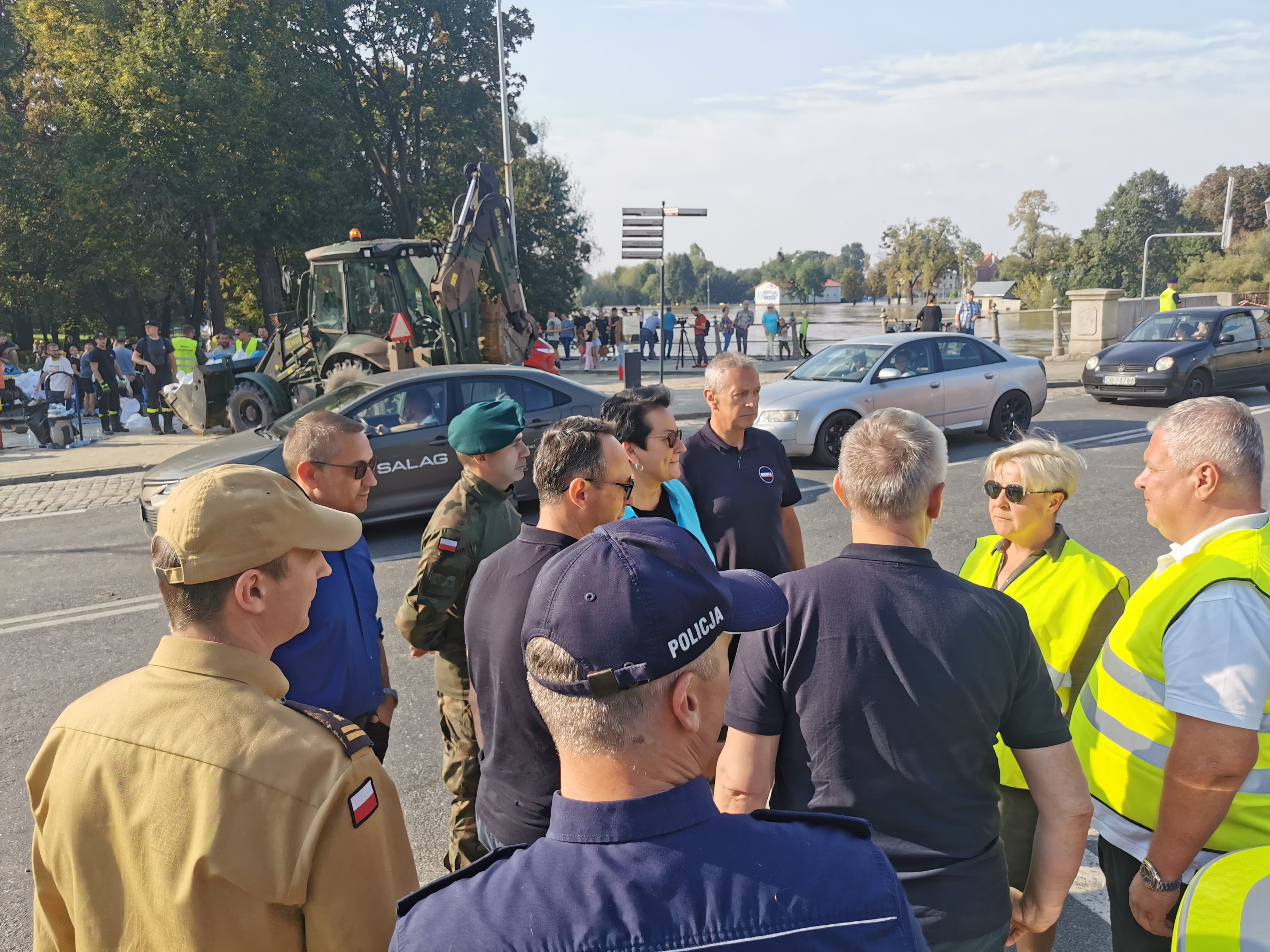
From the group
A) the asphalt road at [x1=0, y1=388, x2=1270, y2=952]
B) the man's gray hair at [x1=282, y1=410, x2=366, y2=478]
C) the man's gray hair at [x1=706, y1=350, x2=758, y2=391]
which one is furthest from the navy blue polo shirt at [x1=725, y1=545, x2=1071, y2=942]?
the man's gray hair at [x1=706, y1=350, x2=758, y2=391]

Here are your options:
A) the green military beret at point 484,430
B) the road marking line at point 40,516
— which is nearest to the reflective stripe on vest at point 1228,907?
the green military beret at point 484,430

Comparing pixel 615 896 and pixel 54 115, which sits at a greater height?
pixel 54 115

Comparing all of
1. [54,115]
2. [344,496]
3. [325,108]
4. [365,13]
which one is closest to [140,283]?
[54,115]

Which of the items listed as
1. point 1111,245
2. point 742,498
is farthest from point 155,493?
point 1111,245

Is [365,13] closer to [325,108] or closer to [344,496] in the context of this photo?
[325,108]

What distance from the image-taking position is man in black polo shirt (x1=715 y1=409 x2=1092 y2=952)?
1.91 meters

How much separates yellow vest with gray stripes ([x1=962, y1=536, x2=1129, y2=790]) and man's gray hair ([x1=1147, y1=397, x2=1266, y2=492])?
0.52 metres

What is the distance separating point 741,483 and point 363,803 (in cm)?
288

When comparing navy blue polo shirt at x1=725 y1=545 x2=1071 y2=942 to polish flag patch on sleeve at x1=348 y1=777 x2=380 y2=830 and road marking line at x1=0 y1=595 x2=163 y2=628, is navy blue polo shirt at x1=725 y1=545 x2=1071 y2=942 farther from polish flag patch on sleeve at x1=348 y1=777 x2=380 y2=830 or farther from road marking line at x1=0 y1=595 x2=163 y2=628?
road marking line at x1=0 y1=595 x2=163 y2=628

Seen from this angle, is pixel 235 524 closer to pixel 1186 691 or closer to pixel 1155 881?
pixel 1186 691

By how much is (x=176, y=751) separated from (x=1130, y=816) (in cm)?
215

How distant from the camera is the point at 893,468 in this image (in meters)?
2.08

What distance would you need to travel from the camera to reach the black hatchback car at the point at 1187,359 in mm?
14109

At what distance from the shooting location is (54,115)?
90.9 feet
